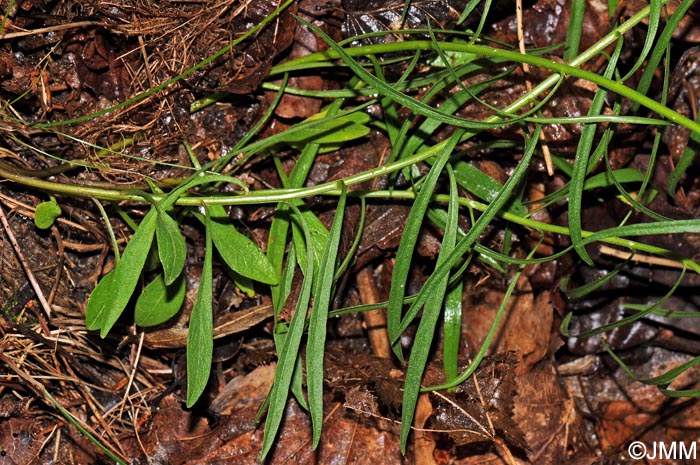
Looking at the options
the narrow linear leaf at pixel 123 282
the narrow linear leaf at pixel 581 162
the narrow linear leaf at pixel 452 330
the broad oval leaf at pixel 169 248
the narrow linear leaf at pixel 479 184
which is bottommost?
the narrow linear leaf at pixel 452 330

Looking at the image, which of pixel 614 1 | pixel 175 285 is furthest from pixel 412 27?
pixel 175 285

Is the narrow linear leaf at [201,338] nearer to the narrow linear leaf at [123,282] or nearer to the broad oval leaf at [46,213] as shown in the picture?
the narrow linear leaf at [123,282]

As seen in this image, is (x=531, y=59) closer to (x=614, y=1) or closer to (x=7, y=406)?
(x=614, y=1)

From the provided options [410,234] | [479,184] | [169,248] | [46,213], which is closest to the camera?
[169,248]

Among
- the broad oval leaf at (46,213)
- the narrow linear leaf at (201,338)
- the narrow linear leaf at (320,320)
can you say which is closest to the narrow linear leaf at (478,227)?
the narrow linear leaf at (320,320)

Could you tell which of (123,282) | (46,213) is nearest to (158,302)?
(123,282)

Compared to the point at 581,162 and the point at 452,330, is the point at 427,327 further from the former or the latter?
A: the point at 581,162
